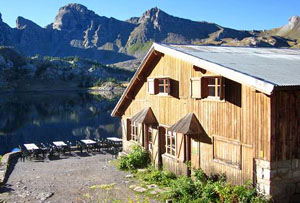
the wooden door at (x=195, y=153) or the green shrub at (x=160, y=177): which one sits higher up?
the wooden door at (x=195, y=153)

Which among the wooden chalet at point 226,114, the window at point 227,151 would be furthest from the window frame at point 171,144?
the window at point 227,151

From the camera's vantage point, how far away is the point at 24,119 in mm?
66875

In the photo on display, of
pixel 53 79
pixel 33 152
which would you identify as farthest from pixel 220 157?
pixel 53 79

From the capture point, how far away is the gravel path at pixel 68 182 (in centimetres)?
1691

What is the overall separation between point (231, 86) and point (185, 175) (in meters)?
5.73

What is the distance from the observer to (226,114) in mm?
15078

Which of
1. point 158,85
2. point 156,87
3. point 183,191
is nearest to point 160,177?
point 183,191

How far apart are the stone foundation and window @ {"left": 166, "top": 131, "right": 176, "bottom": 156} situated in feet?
20.2

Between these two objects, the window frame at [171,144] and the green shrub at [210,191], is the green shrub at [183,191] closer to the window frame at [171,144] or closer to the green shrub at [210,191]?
the green shrub at [210,191]

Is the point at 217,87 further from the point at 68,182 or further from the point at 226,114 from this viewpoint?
the point at 68,182

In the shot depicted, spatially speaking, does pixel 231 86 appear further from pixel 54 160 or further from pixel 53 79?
A: pixel 53 79

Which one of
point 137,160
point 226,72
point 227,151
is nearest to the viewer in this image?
point 226,72

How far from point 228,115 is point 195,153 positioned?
10.6 ft

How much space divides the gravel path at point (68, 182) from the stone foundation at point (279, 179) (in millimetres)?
5724
